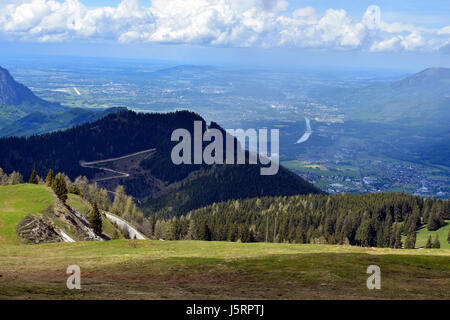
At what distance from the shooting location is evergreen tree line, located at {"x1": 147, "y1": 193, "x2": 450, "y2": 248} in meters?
128

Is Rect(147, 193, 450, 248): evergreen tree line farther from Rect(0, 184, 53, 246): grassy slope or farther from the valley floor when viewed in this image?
the valley floor

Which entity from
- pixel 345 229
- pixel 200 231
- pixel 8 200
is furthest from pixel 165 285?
pixel 345 229

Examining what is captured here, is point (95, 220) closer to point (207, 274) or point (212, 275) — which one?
point (207, 274)

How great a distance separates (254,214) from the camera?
161125mm

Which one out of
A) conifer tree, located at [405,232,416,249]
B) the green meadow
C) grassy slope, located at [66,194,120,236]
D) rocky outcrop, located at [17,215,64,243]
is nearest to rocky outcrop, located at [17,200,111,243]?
rocky outcrop, located at [17,215,64,243]

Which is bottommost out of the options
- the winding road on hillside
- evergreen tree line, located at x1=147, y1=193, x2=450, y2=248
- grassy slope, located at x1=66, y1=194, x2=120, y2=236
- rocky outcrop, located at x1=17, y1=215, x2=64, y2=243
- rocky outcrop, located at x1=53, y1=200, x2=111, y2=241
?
evergreen tree line, located at x1=147, y1=193, x2=450, y2=248

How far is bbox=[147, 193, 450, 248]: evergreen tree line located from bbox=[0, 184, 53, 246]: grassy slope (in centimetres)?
5290

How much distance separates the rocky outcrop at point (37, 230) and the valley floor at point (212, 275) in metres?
9.92

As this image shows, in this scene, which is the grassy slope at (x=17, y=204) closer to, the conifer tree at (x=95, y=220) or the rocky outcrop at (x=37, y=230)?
the rocky outcrop at (x=37, y=230)

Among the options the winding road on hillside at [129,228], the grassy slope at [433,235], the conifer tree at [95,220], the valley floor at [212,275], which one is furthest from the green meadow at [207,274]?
the grassy slope at [433,235]

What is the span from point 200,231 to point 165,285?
9414 cm

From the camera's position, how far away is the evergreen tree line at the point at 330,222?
128375 mm

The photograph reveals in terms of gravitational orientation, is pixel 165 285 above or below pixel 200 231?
above
